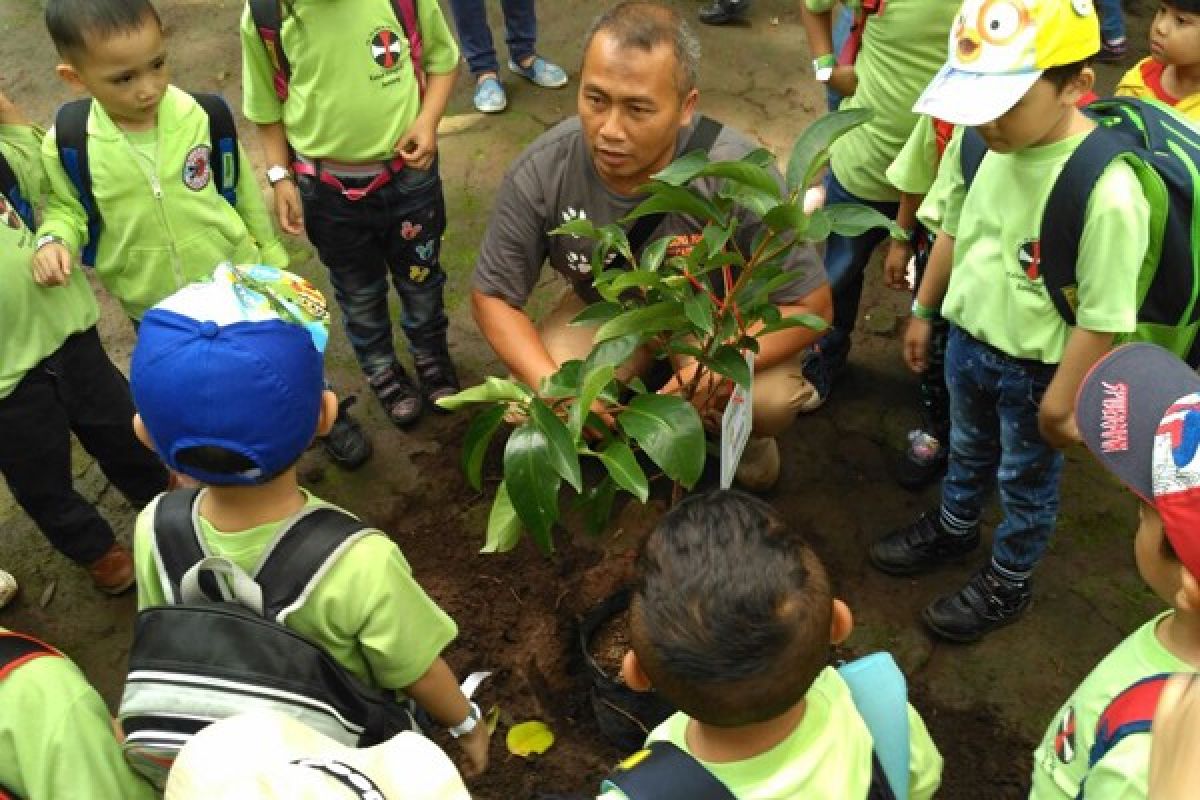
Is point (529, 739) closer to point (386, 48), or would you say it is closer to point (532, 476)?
point (532, 476)

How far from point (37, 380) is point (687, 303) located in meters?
1.73

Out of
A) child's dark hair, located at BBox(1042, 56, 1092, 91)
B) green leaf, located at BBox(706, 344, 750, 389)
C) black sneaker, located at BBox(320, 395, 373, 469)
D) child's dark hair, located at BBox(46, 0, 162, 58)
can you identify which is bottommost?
black sneaker, located at BBox(320, 395, 373, 469)

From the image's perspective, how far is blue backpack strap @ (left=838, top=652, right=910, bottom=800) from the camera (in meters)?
1.42

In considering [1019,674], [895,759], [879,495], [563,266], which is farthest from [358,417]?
[895,759]

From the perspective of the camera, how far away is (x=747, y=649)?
1.24 m

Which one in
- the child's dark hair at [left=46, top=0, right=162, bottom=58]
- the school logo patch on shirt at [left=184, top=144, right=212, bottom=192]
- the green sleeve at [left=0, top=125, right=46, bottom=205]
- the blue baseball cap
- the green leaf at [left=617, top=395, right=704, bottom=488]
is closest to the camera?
the blue baseball cap

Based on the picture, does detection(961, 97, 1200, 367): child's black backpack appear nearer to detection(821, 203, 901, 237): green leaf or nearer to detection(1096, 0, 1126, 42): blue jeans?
detection(821, 203, 901, 237): green leaf

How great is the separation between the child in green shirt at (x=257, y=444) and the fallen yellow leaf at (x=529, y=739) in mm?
786

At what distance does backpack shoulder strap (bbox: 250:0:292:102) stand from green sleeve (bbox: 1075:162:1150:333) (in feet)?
6.96

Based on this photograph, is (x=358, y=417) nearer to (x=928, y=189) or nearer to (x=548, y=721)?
(x=548, y=721)

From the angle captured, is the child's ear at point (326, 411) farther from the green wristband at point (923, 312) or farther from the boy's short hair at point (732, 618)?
the green wristband at point (923, 312)

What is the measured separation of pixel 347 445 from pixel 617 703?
4.71ft

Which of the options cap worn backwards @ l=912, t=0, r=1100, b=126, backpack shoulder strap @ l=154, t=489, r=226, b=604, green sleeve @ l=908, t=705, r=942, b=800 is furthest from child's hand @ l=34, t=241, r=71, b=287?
green sleeve @ l=908, t=705, r=942, b=800

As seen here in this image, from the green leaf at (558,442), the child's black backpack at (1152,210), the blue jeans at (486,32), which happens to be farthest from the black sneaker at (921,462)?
the blue jeans at (486,32)
